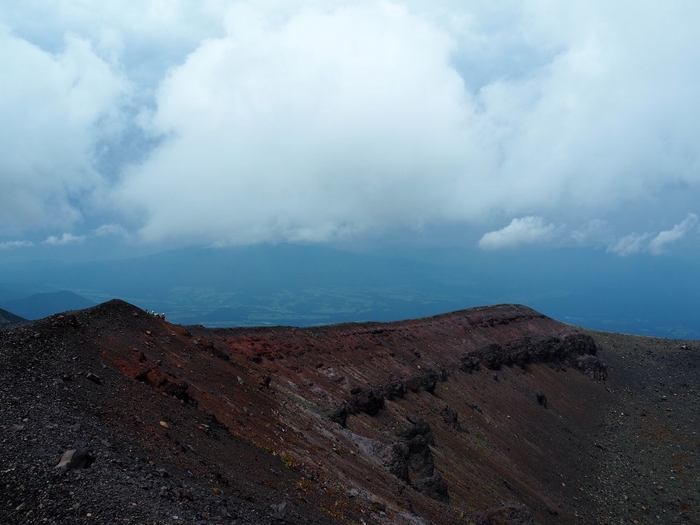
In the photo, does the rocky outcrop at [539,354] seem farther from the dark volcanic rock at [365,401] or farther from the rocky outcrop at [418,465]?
the rocky outcrop at [418,465]

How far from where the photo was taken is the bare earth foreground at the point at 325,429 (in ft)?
33.1

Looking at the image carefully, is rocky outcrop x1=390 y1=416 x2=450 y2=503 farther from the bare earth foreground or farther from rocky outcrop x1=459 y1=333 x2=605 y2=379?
Answer: rocky outcrop x1=459 y1=333 x2=605 y2=379

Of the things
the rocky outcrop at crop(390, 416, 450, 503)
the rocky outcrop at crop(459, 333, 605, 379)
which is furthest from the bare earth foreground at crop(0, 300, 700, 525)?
the rocky outcrop at crop(459, 333, 605, 379)

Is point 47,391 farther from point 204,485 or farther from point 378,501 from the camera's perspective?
point 378,501

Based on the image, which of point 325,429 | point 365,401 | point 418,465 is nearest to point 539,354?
point 365,401

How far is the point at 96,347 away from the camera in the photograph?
16.7m

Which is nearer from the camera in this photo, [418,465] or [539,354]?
[418,465]

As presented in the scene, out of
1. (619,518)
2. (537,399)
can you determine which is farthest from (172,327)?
(537,399)

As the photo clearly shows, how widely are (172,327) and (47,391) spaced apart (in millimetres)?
11186

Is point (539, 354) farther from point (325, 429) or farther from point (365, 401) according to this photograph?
point (325, 429)

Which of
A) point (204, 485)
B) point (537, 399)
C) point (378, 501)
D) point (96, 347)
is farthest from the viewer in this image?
point (537, 399)

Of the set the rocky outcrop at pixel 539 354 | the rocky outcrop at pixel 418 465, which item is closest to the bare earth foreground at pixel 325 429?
the rocky outcrop at pixel 418 465

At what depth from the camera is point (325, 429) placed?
2127cm

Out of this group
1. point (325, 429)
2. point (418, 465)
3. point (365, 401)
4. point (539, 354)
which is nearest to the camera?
point (325, 429)
